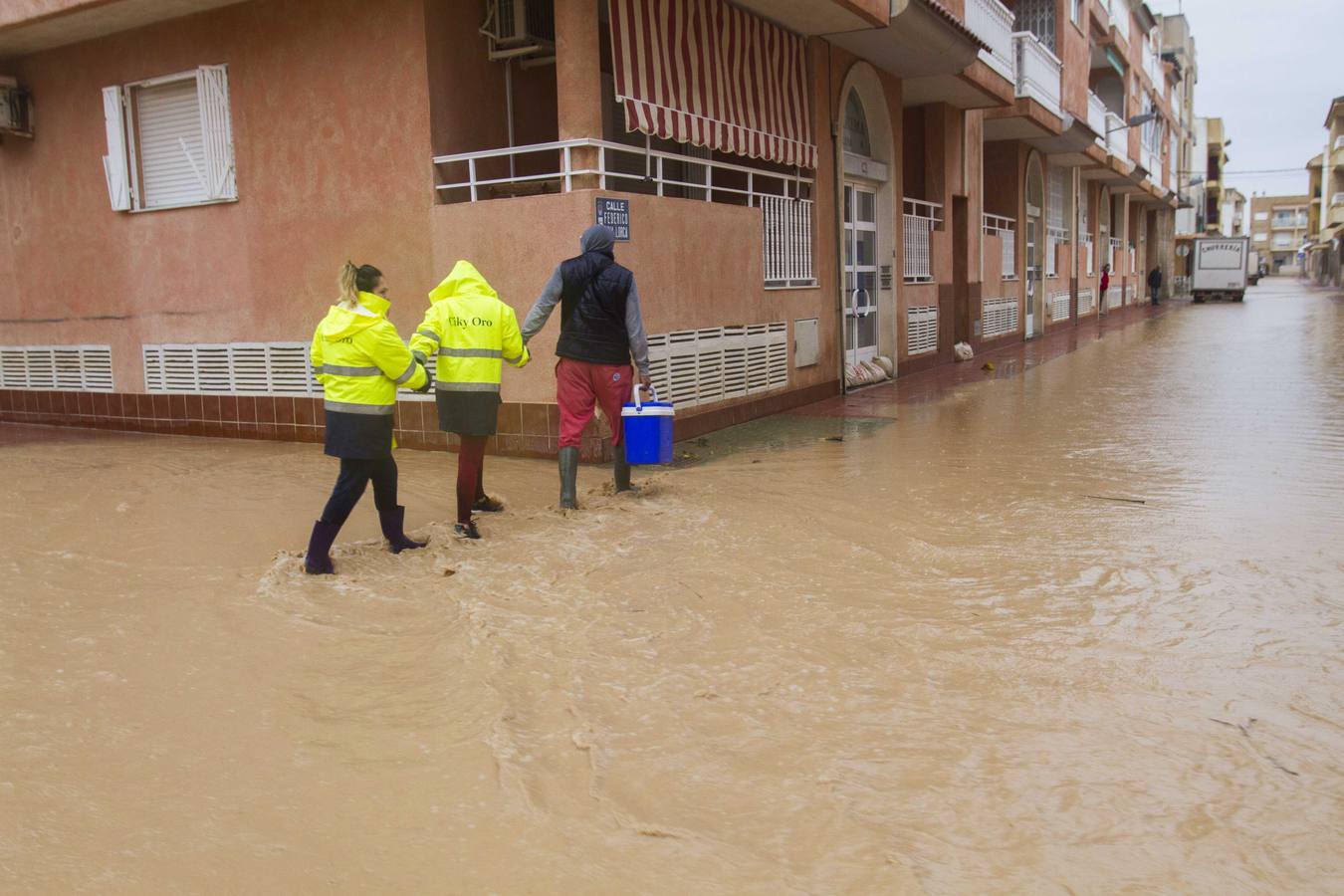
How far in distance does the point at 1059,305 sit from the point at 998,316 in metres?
7.46

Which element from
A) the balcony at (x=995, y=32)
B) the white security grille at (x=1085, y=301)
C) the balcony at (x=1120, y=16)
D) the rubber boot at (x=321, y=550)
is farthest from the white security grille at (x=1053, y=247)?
the rubber boot at (x=321, y=550)

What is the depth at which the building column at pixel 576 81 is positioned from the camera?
869 centimetres

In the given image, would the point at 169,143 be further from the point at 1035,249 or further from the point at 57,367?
the point at 1035,249

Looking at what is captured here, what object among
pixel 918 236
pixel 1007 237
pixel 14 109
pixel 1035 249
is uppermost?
pixel 14 109

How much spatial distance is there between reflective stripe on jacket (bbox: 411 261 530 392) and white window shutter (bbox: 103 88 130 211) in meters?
6.67

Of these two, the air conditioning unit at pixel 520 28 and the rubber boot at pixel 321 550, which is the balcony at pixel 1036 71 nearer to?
the air conditioning unit at pixel 520 28

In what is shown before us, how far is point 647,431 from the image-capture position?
739cm

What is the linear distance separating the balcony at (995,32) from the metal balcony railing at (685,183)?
5406 mm

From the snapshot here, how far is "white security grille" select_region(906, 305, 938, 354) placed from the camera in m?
16.6

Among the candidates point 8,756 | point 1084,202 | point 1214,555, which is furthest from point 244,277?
point 1084,202

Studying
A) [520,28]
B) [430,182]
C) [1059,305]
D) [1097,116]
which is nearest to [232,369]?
[430,182]

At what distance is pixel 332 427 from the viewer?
5.61m

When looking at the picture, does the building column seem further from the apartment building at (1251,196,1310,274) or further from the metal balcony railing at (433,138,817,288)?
the apartment building at (1251,196,1310,274)

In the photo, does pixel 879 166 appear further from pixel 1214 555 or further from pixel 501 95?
pixel 1214 555
